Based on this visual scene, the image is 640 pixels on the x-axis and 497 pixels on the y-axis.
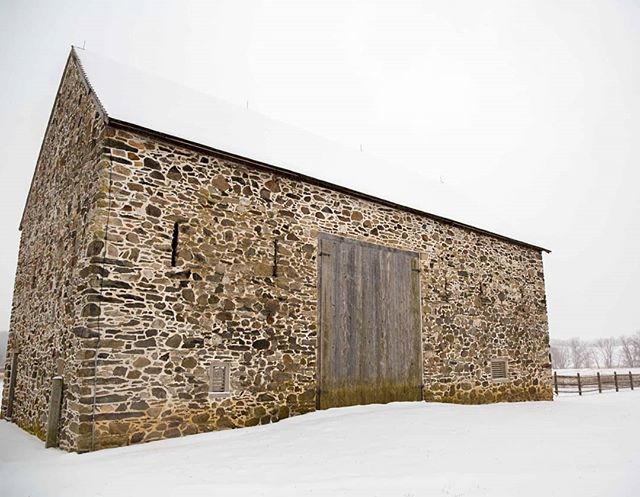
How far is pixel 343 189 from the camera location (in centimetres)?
1027

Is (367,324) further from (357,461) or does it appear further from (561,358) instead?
(561,358)

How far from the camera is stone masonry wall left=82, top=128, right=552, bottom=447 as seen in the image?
7.17 meters

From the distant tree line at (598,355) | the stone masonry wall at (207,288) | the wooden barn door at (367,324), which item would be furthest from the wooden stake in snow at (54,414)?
the distant tree line at (598,355)

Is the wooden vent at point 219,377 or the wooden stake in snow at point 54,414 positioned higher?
the wooden vent at point 219,377

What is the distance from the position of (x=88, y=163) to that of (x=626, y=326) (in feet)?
448

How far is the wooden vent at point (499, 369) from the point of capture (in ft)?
42.7

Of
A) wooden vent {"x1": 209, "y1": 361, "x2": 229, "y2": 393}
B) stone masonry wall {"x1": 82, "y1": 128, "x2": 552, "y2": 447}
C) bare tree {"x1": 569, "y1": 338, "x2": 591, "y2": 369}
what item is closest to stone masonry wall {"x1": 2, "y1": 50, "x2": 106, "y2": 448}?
stone masonry wall {"x1": 82, "y1": 128, "x2": 552, "y2": 447}

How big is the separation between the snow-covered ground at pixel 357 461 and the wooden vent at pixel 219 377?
78cm

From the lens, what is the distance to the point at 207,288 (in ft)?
26.7

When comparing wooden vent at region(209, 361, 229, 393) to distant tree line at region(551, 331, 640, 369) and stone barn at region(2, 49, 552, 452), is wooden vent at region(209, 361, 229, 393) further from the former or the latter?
distant tree line at region(551, 331, 640, 369)

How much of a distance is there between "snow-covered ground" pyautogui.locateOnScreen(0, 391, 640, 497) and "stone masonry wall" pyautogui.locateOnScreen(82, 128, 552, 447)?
0.61 m

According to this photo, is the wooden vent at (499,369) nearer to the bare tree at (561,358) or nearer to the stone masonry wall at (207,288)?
the stone masonry wall at (207,288)

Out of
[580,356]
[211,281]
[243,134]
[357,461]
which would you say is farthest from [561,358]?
[357,461]

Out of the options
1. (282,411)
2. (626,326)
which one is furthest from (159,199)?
(626,326)
